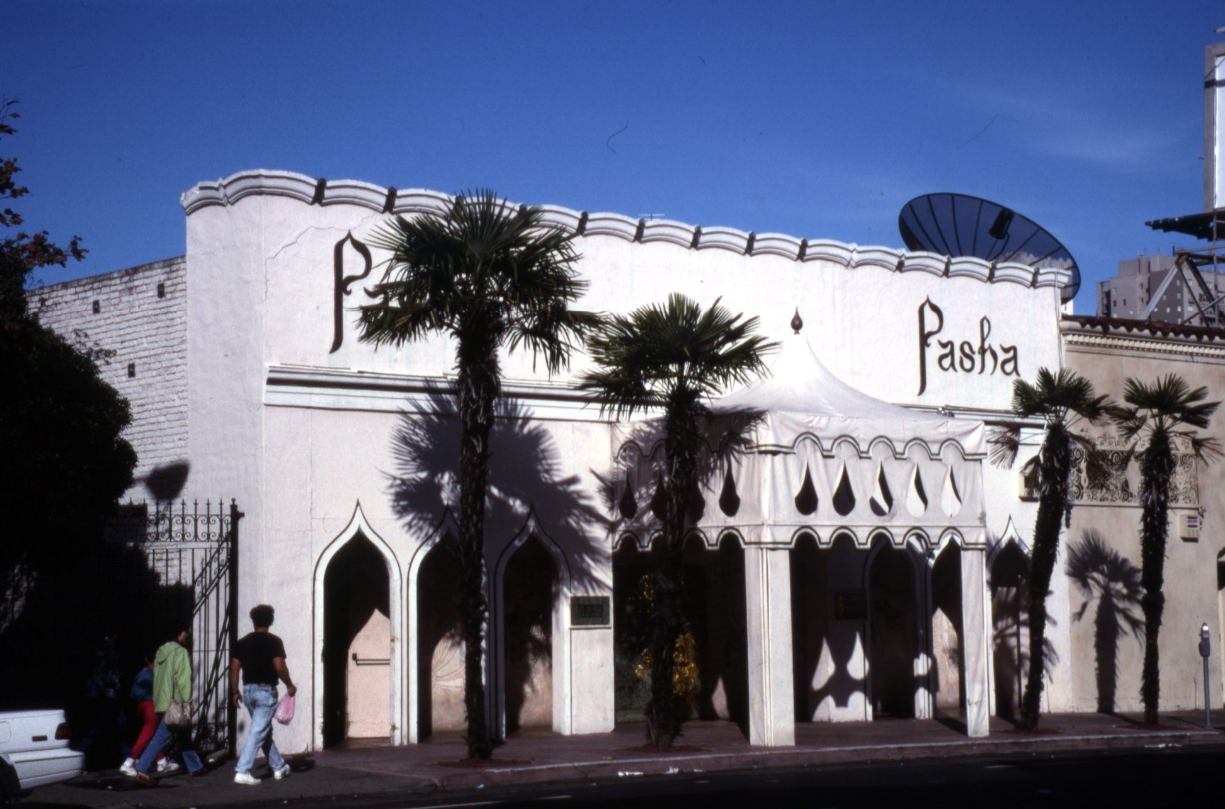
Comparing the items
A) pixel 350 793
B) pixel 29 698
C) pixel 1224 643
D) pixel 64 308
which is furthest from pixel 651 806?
pixel 1224 643

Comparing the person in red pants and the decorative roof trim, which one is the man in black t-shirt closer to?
the person in red pants

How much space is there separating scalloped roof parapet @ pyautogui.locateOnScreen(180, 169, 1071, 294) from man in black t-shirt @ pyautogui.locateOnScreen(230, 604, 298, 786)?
6.22m

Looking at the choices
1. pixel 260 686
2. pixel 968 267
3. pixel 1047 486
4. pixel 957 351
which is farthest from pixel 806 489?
pixel 260 686

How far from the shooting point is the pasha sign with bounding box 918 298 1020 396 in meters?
26.7

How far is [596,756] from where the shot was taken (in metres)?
18.9

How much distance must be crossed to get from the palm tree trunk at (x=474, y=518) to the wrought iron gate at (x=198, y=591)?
9.63 ft

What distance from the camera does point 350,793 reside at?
16.0m

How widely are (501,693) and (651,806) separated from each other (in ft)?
23.7

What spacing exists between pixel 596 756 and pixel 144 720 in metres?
5.31

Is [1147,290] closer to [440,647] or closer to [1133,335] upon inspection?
[1133,335]

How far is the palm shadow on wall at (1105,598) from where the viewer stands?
90.3 ft

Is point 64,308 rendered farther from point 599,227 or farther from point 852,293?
point 852,293

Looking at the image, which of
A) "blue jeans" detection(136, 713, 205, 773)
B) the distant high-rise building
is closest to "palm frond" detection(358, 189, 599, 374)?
"blue jeans" detection(136, 713, 205, 773)

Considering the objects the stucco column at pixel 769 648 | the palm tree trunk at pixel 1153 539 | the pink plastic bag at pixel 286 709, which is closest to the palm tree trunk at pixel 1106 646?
the palm tree trunk at pixel 1153 539
